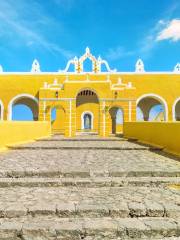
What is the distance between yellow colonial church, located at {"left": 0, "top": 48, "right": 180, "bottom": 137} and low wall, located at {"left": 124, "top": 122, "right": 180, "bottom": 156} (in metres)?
5.10

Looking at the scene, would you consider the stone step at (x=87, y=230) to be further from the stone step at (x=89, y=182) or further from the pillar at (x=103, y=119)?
the pillar at (x=103, y=119)

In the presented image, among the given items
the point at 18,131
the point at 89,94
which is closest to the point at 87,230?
the point at 18,131

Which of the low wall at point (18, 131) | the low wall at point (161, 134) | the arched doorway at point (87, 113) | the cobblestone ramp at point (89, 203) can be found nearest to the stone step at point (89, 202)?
the cobblestone ramp at point (89, 203)

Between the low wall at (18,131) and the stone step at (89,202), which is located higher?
the low wall at (18,131)

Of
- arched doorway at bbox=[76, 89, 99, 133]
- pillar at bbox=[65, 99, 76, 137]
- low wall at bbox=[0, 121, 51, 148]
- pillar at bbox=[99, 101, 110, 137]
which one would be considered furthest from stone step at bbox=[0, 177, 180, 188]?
arched doorway at bbox=[76, 89, 99, 133]

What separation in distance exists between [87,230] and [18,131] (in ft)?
33.4

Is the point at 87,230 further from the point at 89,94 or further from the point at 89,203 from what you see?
the point at 89,94

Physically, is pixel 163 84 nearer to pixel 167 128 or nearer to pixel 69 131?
pixel 69 131

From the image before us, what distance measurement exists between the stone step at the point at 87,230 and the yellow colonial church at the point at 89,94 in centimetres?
1763

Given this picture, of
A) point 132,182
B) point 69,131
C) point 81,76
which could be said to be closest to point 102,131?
point 69,131

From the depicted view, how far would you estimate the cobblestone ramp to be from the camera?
3.16 m

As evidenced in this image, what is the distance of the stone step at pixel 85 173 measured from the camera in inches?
218

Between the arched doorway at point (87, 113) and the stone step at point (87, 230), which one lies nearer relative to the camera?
the stone step at point (87, 230)

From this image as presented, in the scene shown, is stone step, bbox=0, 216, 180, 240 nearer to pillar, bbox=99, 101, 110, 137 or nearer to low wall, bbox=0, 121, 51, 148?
low wall, bbox=0, 121, 51, 148
